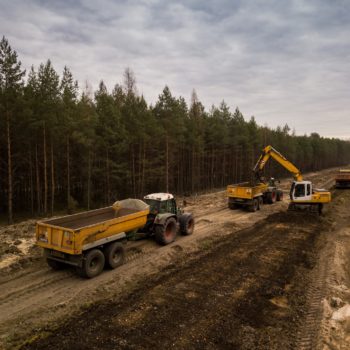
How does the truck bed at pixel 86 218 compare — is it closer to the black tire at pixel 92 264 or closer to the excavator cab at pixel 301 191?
the black tire at pixel 92 264

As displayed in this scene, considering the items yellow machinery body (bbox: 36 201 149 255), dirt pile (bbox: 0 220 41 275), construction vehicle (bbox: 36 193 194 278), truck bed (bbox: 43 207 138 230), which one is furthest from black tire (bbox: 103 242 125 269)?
dirt pile (bbox: 0 220 41 275)

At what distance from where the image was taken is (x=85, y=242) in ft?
29.2

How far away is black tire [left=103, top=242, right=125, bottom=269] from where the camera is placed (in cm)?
978

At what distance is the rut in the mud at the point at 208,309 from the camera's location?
19.8 ft

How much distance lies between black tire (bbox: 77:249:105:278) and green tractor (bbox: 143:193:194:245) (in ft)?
10.9

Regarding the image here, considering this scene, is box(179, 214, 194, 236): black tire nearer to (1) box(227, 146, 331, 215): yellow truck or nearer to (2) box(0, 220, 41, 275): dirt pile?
(2) box(0, 220, 41, 275): dirt pile

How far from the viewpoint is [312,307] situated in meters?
7.49

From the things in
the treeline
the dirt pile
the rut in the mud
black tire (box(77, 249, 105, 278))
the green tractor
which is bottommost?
the rut in the mud

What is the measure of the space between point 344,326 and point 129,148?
21173 millimetres

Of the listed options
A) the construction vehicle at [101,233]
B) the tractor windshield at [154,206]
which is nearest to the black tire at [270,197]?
the construction vehicle at [101,233]

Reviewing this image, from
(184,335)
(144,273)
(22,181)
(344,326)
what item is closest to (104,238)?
(144,273)

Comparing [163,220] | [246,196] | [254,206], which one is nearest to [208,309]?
[163,220]

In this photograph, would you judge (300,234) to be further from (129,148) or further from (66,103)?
(66,103)

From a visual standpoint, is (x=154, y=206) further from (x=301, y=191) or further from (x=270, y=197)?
(x=270, y=197)
